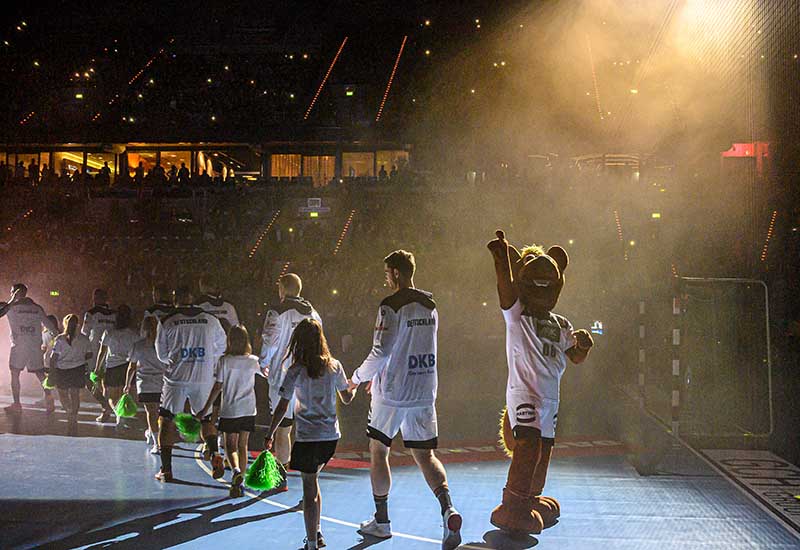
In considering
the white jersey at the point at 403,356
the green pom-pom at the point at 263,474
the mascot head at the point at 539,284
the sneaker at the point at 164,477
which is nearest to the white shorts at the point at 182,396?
the sneaker at the point at 164,477

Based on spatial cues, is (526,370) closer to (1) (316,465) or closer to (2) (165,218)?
(1) (316,465)

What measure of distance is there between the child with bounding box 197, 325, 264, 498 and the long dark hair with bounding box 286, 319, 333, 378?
1.77m

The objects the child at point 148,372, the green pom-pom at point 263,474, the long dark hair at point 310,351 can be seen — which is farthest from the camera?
the child at point 148,372

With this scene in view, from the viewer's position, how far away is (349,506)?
5871 mm

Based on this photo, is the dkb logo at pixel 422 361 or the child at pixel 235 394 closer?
the dkb logo at pixel 422 361

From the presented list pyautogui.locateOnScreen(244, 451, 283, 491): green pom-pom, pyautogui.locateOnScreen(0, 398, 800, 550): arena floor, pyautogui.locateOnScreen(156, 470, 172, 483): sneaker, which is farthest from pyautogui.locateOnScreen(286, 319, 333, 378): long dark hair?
pyautogui.locateOnScreen(156, 470, 172, 483): sneaker

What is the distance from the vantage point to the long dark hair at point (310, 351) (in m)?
4.68

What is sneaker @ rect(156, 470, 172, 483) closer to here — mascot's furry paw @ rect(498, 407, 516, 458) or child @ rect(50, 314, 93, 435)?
mascot's furry paw @ rect(498, 407, 516, 458)

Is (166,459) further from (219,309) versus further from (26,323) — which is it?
(26,323)

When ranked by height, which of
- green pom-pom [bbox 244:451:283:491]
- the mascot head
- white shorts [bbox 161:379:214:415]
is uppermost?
the mascot head

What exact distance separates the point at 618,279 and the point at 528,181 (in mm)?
6360

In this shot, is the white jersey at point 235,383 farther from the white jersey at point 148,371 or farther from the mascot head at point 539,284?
the mascot head at point 539,284

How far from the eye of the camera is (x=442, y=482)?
4.95 meters

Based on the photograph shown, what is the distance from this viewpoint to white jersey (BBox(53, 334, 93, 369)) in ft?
32.2
